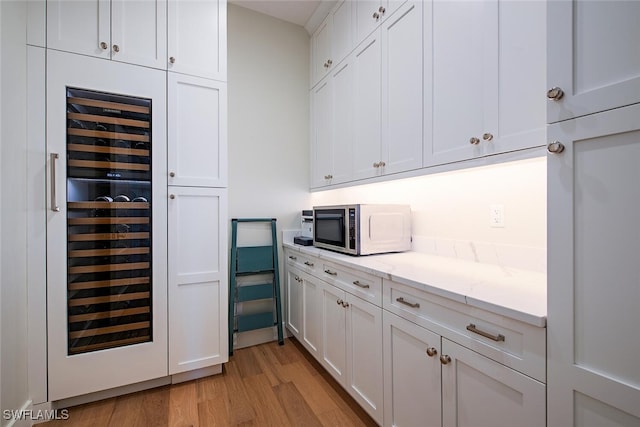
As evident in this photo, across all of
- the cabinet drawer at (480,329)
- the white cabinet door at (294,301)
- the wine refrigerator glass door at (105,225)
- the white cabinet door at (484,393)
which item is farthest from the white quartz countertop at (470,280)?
the wine refrigerator glass door at (105,225)

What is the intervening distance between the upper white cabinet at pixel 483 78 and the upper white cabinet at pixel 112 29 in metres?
1.66

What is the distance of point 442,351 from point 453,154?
0.88 meters

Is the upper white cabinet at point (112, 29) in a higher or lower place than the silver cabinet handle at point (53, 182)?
higher

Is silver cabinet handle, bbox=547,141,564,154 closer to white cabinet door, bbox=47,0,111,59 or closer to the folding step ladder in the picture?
the folding step ladder

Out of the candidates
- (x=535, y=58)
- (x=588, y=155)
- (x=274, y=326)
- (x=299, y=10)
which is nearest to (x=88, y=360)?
(x=274, y=326)

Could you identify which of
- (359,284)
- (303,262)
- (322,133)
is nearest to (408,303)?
(359,284)

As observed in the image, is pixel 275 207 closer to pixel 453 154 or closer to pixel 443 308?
pixel 453 154

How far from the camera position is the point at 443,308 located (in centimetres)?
112

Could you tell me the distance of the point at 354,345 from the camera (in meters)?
1.68

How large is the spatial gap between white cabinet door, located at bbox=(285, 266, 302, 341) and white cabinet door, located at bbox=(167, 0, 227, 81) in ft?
5.44

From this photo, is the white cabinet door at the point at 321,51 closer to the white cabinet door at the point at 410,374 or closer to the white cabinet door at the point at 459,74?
the white cabinet door at the point at 459,74

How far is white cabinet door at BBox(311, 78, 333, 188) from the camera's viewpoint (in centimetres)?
252

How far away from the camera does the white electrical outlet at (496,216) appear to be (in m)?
1.51

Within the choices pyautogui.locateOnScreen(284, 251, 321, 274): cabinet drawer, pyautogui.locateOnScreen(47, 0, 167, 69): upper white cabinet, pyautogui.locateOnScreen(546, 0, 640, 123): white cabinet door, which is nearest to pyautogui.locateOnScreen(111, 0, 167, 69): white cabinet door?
pyautogui.locateOnScreen(47, 0, 167, 69): upper white cabinet
